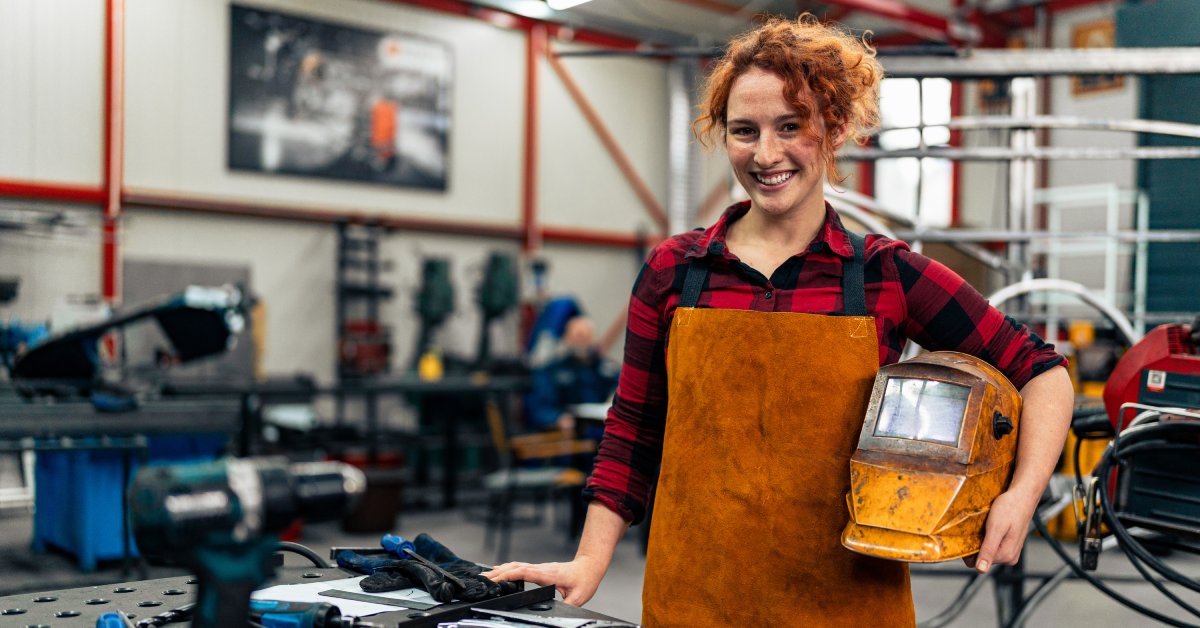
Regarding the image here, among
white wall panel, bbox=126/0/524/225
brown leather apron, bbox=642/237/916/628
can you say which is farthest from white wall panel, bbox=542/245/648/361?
brown leather apron, bbox=642/237/916/628

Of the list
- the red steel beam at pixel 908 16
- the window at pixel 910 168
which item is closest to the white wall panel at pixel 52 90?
the red steel beam at pixel 908 16

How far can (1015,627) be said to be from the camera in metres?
2.55

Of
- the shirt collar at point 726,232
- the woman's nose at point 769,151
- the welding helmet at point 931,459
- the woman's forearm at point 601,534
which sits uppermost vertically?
the woman's nose at point 769,151

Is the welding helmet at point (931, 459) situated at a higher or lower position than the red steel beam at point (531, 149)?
lower

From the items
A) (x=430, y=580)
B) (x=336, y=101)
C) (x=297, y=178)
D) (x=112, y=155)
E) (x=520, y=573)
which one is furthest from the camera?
(x=336, y=101)

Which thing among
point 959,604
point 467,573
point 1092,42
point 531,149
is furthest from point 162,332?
point 1092,42

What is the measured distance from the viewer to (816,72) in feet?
4.55

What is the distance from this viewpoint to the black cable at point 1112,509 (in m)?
1.56

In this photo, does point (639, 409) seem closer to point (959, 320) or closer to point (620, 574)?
point (959, 320)

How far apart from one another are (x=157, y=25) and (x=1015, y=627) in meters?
7.07

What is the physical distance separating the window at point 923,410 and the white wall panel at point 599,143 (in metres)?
8.31

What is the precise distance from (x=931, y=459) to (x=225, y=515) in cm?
80

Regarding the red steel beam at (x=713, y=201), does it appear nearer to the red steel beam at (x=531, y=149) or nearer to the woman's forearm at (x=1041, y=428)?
the red steel beam at (x=531, y=149)

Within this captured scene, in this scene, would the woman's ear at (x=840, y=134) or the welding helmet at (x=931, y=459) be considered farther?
the woman's ear at (x=840, y=134)
